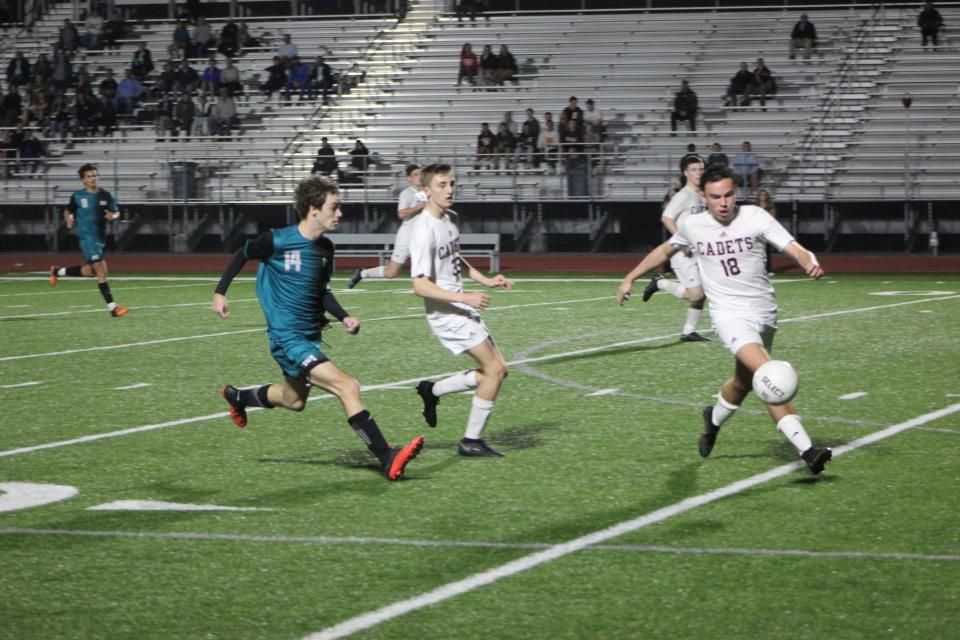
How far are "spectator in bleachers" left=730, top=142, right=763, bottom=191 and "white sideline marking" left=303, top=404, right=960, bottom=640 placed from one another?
70.8 feet

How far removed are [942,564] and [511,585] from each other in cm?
188

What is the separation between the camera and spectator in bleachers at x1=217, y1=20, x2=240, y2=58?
130 feet

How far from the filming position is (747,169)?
3011cm

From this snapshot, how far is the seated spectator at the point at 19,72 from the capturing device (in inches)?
1565

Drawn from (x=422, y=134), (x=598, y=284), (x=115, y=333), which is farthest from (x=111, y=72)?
(x=115, y=333)

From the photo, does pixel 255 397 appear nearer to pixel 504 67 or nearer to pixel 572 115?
pixel 572 115

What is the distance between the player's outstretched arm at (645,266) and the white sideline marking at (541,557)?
174 cm

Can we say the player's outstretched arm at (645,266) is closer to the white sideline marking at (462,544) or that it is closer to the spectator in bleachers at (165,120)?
the white sideline marking at (462,544)

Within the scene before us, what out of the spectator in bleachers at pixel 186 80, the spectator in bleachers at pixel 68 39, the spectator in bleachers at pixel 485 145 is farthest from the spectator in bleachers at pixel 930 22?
the spectator in bleachers at pixel 68 39

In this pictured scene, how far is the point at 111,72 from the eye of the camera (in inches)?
1519

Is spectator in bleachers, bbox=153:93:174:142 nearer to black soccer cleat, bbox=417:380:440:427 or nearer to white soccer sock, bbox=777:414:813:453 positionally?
black soccer cleat, bbox=417:380:440:427

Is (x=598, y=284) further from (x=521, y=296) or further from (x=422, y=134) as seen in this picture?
(x=422, y=134)

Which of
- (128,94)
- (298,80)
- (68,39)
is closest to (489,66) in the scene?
(298,80)

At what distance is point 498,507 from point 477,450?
1.48 meters
